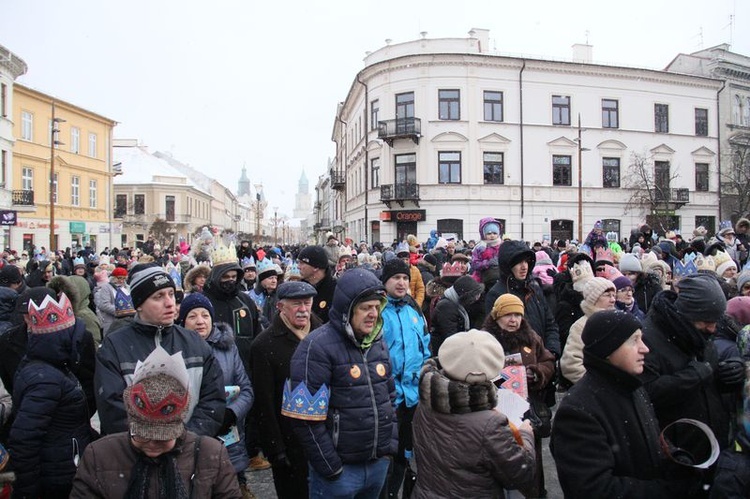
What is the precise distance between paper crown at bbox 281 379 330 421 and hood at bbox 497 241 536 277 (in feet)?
9.66

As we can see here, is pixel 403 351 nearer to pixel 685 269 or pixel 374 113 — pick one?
pixel 685 269

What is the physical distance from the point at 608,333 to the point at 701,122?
40846 mm

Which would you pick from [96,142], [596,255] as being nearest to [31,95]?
[96,142]

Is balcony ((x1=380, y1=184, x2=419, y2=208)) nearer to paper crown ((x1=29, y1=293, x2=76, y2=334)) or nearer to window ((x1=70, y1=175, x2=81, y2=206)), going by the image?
window ((x1=70, y1=175, x2=81, y2=206))

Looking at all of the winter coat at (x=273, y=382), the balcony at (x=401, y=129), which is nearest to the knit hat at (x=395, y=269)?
the winter coat at (x=273, y=382)

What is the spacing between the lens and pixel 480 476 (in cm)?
276

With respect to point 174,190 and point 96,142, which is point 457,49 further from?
point 174,190

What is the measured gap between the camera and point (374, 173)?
117 feet

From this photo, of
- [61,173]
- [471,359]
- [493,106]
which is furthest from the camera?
[61,173]

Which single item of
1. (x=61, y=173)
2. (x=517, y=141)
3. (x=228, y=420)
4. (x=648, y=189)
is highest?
(x=517, y=141)

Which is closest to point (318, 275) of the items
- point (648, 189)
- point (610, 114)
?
point (648, 189)

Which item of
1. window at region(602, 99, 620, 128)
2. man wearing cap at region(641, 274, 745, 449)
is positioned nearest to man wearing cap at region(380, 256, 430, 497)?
man wearing cap at region(641, 274, 745, 449)

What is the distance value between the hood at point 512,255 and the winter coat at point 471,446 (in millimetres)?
2999

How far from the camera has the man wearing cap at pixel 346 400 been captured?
328 centimetres
